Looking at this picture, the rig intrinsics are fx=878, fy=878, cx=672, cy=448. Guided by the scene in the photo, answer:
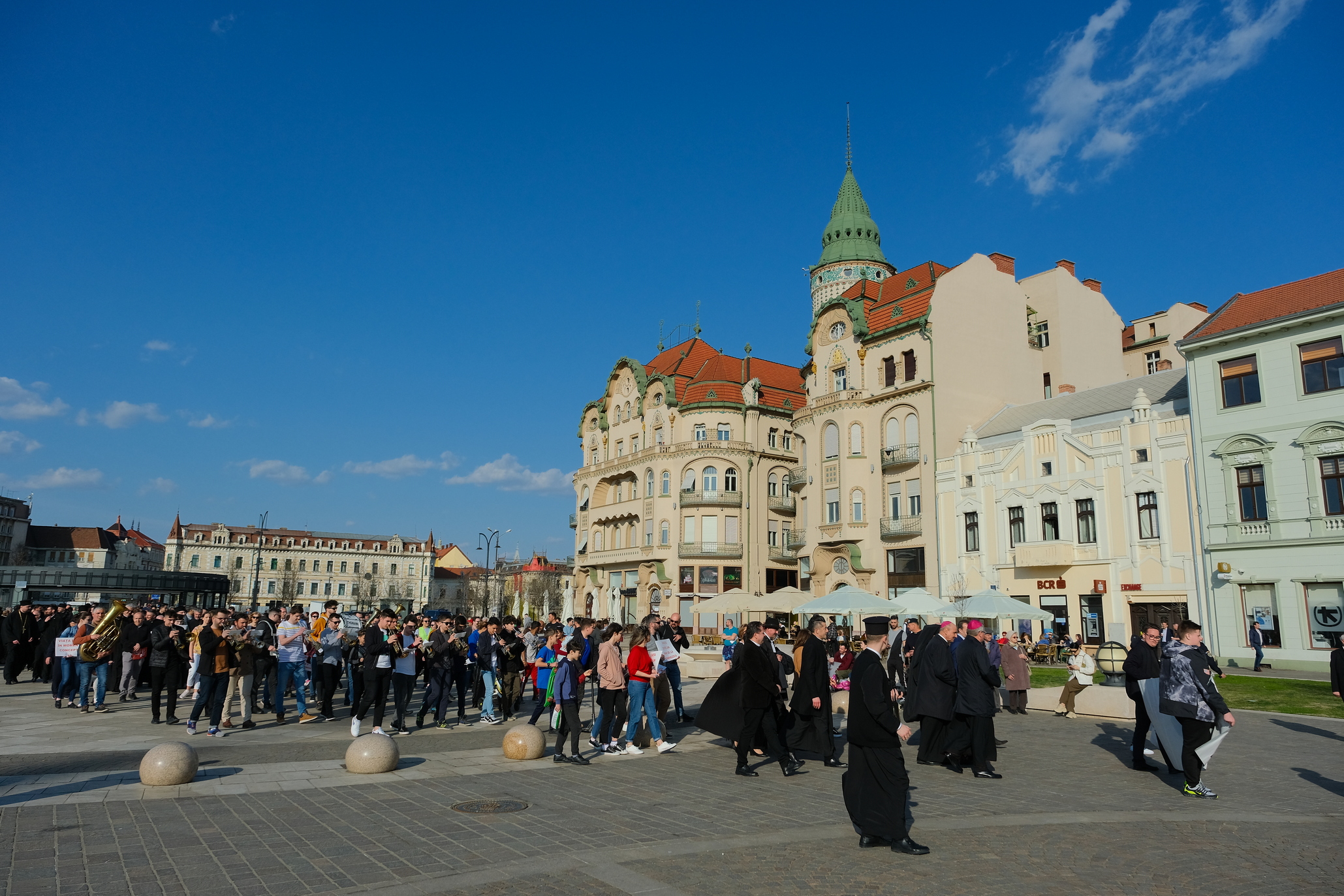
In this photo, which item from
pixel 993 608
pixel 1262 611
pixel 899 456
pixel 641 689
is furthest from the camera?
pixel 899 456

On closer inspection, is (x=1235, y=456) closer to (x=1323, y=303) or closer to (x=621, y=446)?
(x=1323, y=303)

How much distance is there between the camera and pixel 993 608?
24.8 m

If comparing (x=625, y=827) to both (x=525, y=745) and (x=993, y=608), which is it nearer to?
(x=525, y=745)

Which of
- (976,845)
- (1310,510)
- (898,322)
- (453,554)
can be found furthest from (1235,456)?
(453,554)

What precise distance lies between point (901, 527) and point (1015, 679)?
25.5 m

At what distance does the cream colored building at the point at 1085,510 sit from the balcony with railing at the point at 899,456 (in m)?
2.19

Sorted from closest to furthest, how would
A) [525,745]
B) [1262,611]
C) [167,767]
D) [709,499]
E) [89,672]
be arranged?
[167,767] < [525,745] < [89,672] < [1262,611] < [709,499]

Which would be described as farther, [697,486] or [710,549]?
[697,486]

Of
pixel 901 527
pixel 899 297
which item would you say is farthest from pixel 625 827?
pixel 899 297

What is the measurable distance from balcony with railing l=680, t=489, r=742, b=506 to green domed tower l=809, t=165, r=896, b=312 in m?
23.8

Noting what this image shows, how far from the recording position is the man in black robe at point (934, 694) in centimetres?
1185

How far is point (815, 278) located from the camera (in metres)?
74.0

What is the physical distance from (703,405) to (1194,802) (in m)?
47.3

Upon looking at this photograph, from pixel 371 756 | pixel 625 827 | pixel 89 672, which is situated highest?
pixel 89 672
